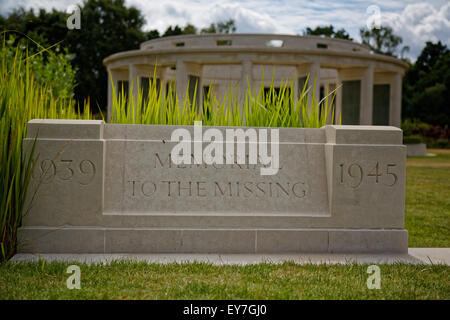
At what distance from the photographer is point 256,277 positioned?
4633 mm

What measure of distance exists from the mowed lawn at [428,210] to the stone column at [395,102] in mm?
13693

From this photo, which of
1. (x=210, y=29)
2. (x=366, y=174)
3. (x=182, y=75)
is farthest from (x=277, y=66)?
(x=210, y=29)

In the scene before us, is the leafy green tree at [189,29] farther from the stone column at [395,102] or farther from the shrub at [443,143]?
the stone column at [395,102]

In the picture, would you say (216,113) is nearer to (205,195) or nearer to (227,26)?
(205,195)

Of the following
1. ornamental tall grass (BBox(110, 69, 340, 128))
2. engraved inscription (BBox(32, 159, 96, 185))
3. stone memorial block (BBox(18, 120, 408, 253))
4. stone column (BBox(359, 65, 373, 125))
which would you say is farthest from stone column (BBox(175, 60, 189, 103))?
engraved inscription (BBox(32, 159, 96, 185))

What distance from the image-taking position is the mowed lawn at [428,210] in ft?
24.3

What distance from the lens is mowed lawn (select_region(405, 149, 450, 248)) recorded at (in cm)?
740

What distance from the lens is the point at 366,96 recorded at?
88.8ft

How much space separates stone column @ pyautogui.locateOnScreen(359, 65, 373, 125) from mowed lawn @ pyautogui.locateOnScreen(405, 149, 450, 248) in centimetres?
1116

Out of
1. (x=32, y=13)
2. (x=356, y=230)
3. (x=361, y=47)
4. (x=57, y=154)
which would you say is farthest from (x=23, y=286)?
(x=32, y=13)

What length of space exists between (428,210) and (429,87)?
45202mm

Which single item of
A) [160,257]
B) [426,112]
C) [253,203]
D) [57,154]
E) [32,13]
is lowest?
[160,257]
